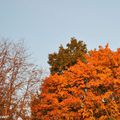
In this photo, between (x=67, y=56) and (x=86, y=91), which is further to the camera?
(x=67, y=56)

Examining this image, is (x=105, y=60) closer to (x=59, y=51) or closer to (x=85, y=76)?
(x=85, y=76)

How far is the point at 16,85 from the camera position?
28.3m

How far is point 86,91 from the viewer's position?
39750mm

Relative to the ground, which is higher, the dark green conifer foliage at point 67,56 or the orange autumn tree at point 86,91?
the dark green conifer foliage at point 67,56

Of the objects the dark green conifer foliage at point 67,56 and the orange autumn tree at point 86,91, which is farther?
the dark green conifer foliage at point 67,56

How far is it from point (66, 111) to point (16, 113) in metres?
9.49

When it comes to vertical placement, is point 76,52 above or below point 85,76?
above

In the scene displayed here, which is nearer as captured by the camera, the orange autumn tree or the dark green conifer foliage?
the orange autumn tree

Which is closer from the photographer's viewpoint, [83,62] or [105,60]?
[105,60]

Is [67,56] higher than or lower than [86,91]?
higher

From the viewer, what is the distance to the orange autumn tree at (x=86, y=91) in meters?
37.7

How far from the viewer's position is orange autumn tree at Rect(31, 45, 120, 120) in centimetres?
3766

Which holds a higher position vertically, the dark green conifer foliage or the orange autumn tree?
the dark green conifer foliage

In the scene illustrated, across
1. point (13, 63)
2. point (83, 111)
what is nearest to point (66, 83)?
point (83, 111)
